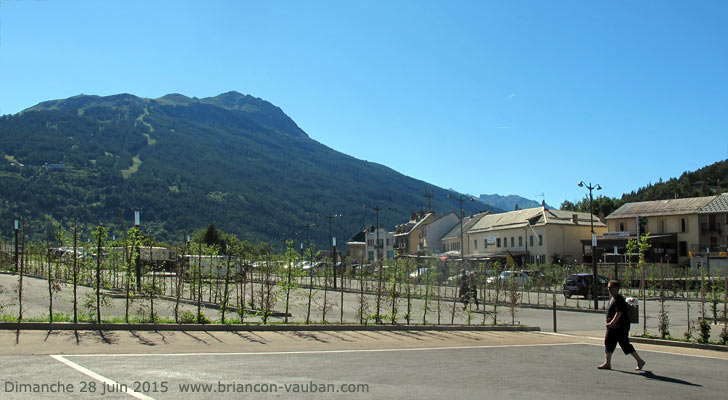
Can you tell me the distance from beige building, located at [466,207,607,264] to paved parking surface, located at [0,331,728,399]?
58.3 m

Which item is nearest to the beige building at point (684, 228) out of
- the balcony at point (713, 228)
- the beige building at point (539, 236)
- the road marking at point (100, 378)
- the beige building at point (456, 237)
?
the balcony at point (713, 228)

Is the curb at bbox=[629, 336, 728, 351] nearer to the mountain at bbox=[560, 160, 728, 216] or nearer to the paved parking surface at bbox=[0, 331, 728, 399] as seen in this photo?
the paved parking surface at bbox=[0, 331, 728, 399]

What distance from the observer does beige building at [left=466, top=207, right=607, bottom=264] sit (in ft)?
234

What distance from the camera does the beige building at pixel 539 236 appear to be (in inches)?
2803

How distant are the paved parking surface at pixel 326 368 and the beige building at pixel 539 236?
58.3m

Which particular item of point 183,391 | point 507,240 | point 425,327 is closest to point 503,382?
point 183,391

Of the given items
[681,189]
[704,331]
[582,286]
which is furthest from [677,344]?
[681,189]

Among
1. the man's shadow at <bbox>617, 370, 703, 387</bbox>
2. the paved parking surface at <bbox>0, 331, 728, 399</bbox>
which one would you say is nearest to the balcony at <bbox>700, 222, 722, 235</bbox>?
the paved parking surface at <bbox>0, 331, 728, 399</bbox>

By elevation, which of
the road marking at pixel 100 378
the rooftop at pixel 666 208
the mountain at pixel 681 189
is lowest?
the road marking at pixel 100 378

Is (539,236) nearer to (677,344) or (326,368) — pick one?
(677,344)

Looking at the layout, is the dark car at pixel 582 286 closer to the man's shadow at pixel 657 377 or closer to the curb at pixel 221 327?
the curb at pixel 221 327

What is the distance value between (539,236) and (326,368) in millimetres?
66077

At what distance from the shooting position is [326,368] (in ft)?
33.3

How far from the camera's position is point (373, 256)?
11362 centimetres
